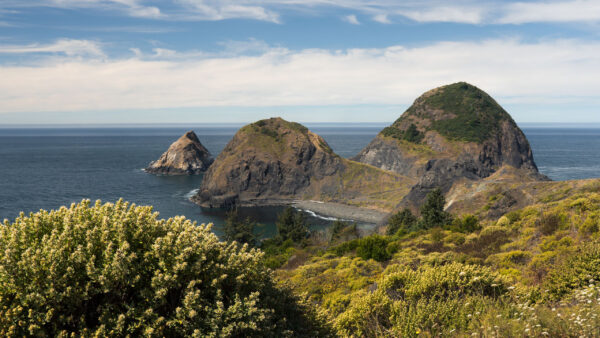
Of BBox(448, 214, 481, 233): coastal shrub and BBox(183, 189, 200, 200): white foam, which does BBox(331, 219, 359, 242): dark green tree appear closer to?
BBox(448, 214, 481, 233): coastal shrub

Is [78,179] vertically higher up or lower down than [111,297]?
lower down

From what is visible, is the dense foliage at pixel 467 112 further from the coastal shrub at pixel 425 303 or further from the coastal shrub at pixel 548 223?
the coastal shrub at pixel 425 303

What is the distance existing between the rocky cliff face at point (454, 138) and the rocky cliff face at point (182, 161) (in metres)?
73.1

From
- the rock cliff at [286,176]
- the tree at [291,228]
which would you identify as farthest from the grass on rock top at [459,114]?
the tree at [291,228]

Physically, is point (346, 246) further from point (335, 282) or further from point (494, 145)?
point (494, 145)

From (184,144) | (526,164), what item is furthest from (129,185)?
(526,164)

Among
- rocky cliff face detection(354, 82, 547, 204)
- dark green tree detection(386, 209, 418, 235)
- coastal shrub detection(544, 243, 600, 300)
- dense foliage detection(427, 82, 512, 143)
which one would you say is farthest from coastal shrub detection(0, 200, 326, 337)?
dense foliage detection(427, 82, 512, 143)

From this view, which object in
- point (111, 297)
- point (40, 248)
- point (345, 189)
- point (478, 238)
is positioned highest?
point (40, 248)

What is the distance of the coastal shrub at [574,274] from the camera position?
1219cm

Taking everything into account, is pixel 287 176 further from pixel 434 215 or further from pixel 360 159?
pixel 434 215

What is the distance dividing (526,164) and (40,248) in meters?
163

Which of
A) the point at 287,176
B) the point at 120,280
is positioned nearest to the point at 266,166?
the point at 287,176

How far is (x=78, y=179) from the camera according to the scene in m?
127

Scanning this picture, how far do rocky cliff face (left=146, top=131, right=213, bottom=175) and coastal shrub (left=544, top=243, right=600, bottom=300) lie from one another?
150m
